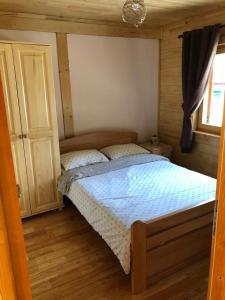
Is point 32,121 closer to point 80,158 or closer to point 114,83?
point 80,158

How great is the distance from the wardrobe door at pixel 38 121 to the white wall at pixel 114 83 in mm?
675

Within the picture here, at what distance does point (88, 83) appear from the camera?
137 inches

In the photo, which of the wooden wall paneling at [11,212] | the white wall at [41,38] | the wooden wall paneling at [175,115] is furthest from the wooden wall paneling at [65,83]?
the wooden wall paneling at [11,212]

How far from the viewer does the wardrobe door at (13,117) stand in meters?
2.48

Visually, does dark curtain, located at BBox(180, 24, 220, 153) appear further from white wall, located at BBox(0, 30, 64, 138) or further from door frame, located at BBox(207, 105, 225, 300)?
door frame, located at BBox(207, 105, 225, 300)

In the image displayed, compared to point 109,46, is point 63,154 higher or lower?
lower

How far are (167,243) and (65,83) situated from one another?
7.79 ft

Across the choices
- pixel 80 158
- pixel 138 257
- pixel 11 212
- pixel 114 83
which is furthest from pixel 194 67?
pixel 11 212

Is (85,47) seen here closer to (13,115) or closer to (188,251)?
(13,115)

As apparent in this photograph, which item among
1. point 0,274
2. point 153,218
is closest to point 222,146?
point 0,274

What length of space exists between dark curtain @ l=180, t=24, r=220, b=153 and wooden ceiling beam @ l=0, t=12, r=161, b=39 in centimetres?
73

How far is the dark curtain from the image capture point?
9.64 ft

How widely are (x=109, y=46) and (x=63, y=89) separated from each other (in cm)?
93

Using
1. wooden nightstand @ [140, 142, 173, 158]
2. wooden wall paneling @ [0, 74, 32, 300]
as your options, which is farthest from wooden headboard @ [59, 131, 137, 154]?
wooden wall paneling @ [0, 74, 32, 300]
